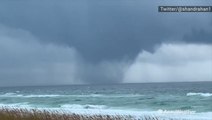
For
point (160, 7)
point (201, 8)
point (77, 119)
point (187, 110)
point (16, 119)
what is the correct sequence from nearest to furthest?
point (77, 119)
point (16, 119)
point (160, 7)
point (201, 8)
point (187, 110)

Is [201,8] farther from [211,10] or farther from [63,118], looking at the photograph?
[63,118]

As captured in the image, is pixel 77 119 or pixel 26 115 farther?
pixel 26 115

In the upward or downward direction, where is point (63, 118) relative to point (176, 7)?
downward

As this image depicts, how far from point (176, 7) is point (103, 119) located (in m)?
7.74

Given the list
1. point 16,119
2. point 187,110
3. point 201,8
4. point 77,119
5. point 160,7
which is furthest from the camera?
point 187,110

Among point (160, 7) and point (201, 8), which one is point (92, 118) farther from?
point (201, 8)

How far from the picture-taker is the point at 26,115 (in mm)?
16969

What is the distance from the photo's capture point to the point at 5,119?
16.4 meters

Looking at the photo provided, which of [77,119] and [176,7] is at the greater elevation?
[176,7]

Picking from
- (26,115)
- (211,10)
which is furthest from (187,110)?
(26,115)

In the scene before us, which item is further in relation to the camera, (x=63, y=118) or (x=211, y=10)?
(x=211, y=10)

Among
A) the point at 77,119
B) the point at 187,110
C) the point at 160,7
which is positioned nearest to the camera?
the point at 77,119

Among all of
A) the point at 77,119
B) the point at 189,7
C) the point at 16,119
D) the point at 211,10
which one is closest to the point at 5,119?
the point at 16,119

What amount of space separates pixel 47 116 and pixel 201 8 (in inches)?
355
